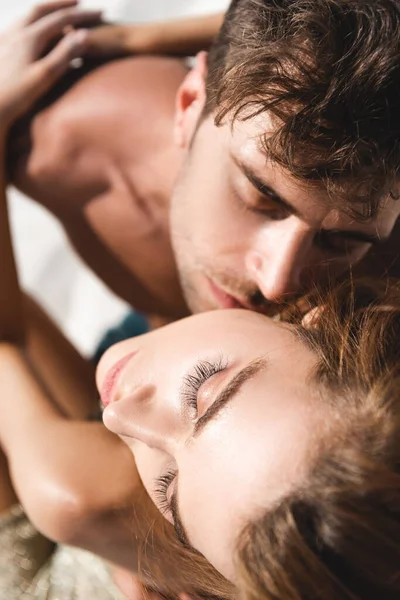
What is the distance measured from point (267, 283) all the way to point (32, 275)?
43.9 inches

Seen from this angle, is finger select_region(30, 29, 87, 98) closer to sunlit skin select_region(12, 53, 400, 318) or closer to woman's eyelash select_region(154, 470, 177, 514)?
sunlit skin select_region(12, 53, 400, 318)

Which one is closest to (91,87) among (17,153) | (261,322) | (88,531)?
(17,153)

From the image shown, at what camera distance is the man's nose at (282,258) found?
2.64 ft

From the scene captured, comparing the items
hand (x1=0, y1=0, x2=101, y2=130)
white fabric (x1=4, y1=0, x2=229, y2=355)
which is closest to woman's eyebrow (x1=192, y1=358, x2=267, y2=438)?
hand (x1=0, y1=0, x2=101, y2=130)

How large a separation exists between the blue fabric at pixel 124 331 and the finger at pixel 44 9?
609 mm

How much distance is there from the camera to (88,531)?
2.90 feet

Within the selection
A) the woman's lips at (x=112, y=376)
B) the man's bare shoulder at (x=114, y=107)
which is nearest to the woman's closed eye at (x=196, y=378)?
the woman's lips at (x=112, y=376)

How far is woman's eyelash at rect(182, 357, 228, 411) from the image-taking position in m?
0.71

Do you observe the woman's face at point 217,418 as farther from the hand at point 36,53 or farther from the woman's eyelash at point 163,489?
the hand at point 36,53

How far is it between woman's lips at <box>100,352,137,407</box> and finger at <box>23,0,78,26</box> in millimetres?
721

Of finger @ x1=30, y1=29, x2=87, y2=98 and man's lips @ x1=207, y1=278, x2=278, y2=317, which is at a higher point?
finger @ x1=30, y1=29, x2=87, y2=98

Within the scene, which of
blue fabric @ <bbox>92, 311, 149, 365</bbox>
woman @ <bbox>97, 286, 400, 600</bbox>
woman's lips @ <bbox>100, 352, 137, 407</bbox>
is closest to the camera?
woman @ <bbox>97, 286, 400, 600</bbox>

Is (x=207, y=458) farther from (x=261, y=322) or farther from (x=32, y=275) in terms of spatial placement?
(x=32, y=275)

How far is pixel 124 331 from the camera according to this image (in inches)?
57.2
